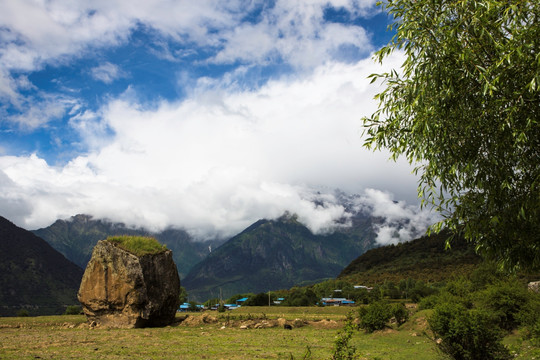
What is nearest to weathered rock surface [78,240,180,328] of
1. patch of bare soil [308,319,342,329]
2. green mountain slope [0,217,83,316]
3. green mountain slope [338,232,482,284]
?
patch of bare soil [308,319,342,329]

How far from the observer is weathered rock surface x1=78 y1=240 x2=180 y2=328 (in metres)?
36.5

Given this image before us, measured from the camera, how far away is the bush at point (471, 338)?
49.0ft

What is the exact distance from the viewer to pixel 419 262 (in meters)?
160

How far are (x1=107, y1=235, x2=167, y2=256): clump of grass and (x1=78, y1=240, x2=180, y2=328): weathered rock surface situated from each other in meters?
0.76

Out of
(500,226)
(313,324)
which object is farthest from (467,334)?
(313,324)

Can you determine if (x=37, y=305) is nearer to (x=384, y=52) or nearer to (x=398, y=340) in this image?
(x=398, y=340)

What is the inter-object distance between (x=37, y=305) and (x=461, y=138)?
197020mm

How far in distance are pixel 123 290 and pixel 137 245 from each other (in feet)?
17.0

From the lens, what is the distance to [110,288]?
37.0 metres

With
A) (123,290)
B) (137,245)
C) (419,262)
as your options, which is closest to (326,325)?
(123,290)

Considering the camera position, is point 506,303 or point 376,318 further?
point 376,318

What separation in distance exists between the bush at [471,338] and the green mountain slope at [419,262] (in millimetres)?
105419

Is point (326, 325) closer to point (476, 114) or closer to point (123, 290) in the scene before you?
point (123, 290)

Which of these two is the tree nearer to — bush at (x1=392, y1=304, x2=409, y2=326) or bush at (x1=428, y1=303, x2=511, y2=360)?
bush at (x1=428, y1=303, x2=511, y2=360)
